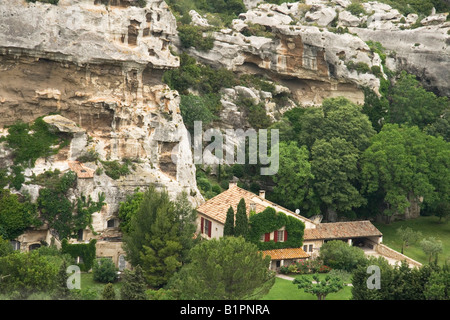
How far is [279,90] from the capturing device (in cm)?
6819

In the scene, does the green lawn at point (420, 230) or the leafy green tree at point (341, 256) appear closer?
the leafy green tree at point (341, 256)

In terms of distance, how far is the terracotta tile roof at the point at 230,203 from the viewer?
5256 cm

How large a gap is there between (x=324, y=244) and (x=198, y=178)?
36.4 ft

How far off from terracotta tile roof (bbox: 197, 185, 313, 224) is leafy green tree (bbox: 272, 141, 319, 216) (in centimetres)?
440

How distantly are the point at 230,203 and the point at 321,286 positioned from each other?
10.3 metres

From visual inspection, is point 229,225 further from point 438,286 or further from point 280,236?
point 438,286

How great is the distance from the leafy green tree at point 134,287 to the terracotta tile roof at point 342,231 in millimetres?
15396

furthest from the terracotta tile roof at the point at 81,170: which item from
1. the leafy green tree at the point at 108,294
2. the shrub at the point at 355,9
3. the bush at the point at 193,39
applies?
the shrub at the point at 355,9

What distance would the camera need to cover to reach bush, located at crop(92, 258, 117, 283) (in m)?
47.2

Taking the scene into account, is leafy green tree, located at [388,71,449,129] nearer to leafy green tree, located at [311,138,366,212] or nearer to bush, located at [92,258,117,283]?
leafy green tree, located at [311,138,366,212]

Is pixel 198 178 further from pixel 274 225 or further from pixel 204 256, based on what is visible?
pixel 204 256

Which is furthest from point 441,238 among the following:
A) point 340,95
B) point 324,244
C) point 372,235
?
point 340,95
